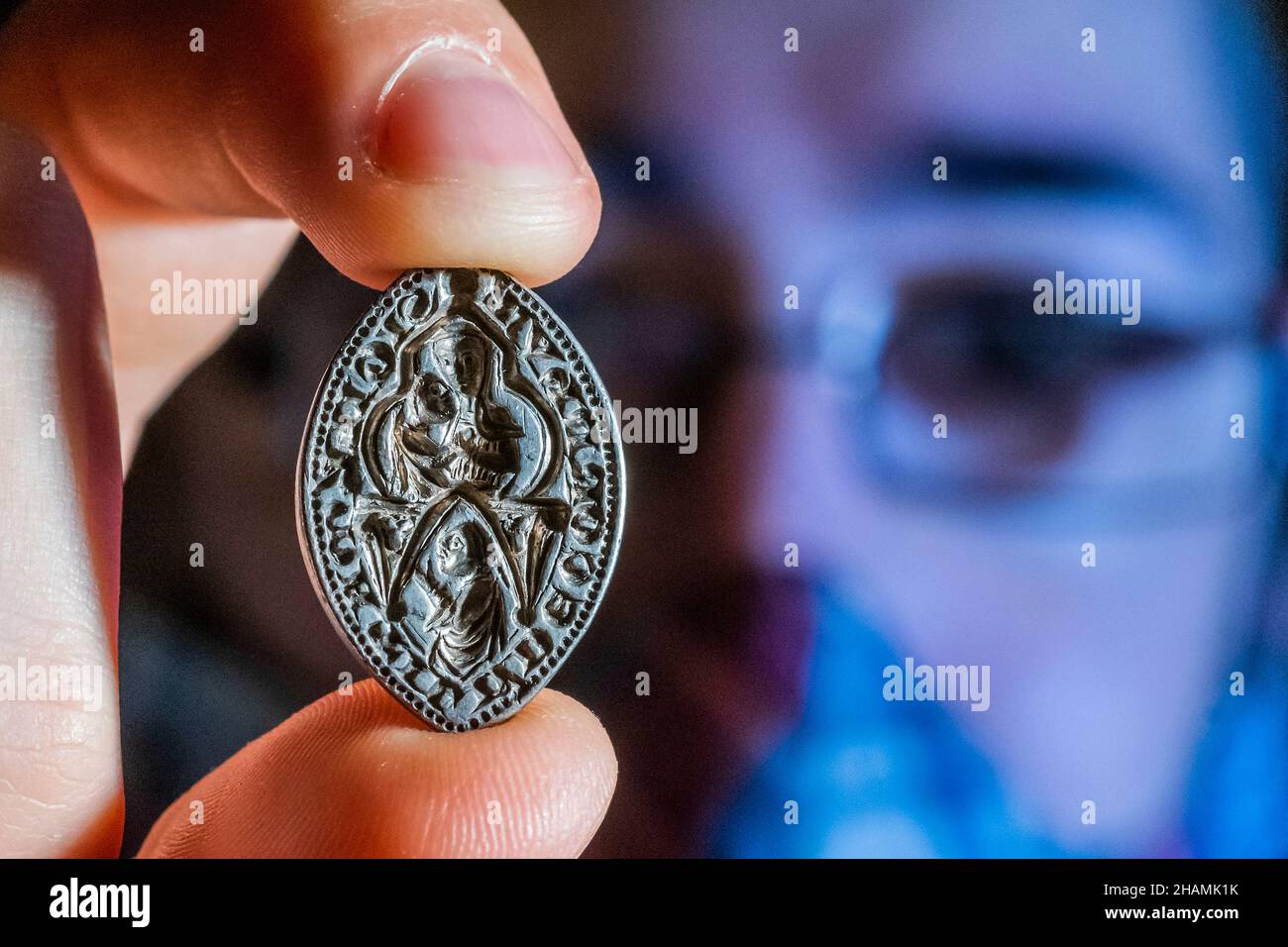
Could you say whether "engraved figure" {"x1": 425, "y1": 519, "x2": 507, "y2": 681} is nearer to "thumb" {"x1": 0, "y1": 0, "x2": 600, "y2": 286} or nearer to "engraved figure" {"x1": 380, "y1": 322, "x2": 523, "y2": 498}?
"engraved figure" {"x1": 380, "y1": 322, "x2": 523, "y2": 498}

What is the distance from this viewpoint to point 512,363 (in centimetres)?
90

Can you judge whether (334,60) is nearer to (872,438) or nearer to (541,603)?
(541,603)

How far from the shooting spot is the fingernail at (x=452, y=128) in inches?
32.9

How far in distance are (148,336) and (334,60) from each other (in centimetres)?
58

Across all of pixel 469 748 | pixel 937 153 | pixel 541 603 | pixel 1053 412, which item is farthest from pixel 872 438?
pixel 469 748

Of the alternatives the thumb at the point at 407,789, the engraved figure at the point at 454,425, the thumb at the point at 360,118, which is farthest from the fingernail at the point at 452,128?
the thumb at the point at 407,789

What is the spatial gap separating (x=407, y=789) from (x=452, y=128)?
596 mm

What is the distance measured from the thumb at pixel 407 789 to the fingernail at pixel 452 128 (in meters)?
0.52

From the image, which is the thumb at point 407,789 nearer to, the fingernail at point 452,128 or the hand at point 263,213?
the hand at point 263,213

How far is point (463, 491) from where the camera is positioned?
90 centimetres

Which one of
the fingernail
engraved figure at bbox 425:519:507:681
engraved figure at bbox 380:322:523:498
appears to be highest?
the fingernail

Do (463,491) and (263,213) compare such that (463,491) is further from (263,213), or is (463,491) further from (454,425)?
(263,213)

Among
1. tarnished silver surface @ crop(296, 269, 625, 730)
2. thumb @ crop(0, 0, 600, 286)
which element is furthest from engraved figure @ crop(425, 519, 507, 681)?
thumb @ crop(0, 0, 600, 286)

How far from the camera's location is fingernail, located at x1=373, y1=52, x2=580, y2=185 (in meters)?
0.84
